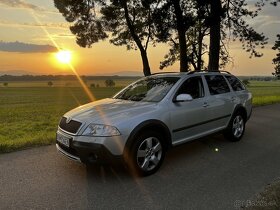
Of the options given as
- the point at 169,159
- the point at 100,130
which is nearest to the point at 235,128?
the point at 169,159

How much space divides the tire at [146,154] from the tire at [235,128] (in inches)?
102

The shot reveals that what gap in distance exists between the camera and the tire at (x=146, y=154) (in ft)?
17.3

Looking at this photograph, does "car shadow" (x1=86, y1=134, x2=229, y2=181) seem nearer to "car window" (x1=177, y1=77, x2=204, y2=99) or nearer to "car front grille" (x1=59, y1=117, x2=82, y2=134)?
"car front grille" (x1=59, y1=117, x2=82, y2=134)

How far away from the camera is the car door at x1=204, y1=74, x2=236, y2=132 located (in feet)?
23.0

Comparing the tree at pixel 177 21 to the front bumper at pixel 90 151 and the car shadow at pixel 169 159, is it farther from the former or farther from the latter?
the front bumper at pixel 90 151

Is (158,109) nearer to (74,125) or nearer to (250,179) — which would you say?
(74,125)

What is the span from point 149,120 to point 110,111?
26.2 inches

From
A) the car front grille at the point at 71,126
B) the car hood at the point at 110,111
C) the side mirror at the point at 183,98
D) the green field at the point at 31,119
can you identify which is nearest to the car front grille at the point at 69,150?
the car front grille at the point at 71,126

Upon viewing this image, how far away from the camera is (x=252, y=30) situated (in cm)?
2002

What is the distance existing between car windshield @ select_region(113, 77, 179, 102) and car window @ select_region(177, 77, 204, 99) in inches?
8.0

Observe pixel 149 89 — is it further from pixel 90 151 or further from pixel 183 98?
pixel 90 151

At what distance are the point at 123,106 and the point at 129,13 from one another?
1705 cm

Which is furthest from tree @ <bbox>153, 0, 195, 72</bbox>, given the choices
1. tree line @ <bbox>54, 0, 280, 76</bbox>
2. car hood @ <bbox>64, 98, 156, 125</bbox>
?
car hood @ <bbox>64, 98, 156, 125</bbox>

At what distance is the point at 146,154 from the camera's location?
5.50m
